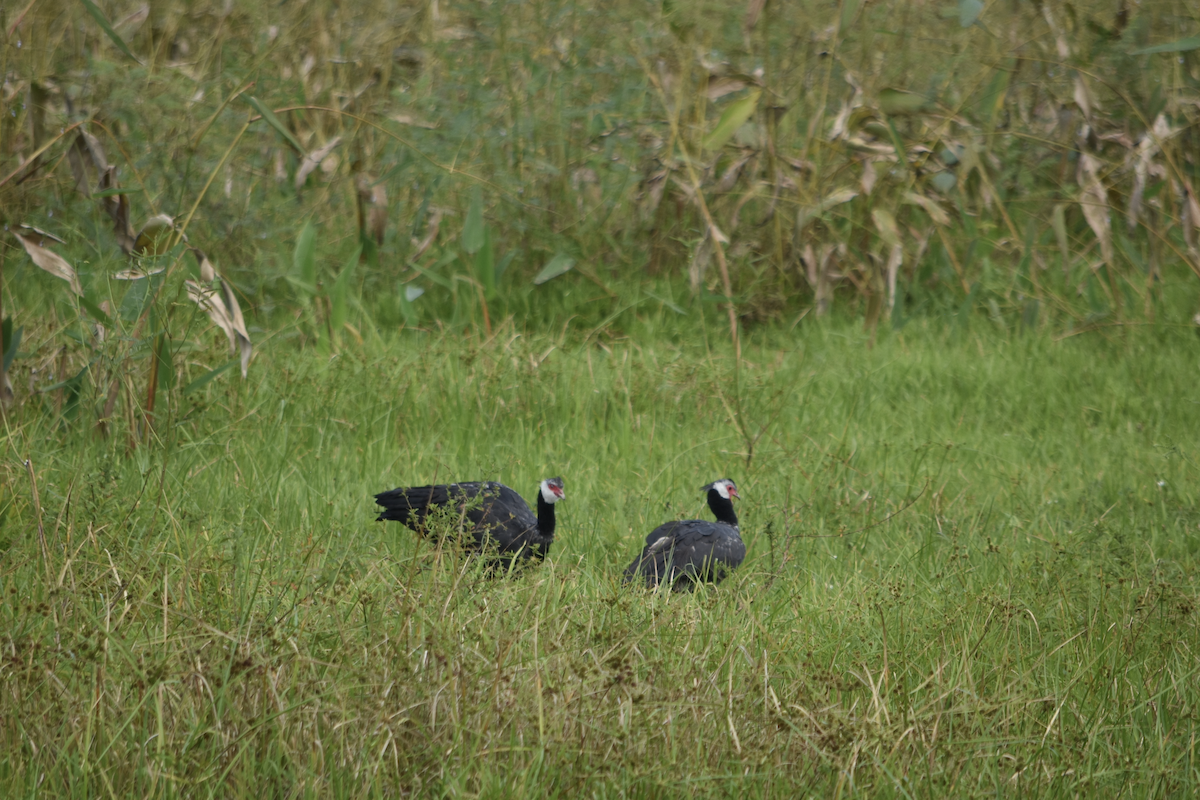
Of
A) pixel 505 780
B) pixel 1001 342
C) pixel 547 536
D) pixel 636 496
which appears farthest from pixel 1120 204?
pixel 505 780

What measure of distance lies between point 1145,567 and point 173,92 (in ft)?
19.1

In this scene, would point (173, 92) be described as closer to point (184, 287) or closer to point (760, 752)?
point (184, 287)

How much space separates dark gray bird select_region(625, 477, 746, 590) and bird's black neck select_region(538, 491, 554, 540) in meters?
0.36

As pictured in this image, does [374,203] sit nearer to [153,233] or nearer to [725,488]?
[153,233]

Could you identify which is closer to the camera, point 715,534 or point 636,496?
point 715,534

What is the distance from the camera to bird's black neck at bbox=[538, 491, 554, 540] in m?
3.93

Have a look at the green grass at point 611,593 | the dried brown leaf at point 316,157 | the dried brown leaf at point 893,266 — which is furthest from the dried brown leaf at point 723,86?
the dried brown leaf at point 316,157

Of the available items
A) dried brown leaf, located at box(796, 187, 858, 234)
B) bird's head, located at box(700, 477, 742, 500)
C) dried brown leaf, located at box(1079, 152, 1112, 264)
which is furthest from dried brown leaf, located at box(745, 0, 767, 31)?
bird's head, located at box(700, 477, 742, 500)

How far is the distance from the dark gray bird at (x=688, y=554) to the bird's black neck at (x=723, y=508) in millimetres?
101

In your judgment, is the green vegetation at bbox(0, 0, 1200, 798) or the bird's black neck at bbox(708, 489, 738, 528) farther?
the bird's black neck at bbox(708, 489, 738, 528)

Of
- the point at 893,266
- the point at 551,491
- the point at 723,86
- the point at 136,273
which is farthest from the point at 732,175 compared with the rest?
the point at 136,273

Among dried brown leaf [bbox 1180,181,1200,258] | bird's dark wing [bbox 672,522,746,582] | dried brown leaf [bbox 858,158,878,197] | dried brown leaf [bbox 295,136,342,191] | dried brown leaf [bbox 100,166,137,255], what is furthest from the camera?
dried brown leaf [bbox 858,158,878,197]

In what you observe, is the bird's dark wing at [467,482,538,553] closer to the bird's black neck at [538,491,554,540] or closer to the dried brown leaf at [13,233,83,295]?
the bird's black neck at [538,491,554,540]

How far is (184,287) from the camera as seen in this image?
4258 mm
